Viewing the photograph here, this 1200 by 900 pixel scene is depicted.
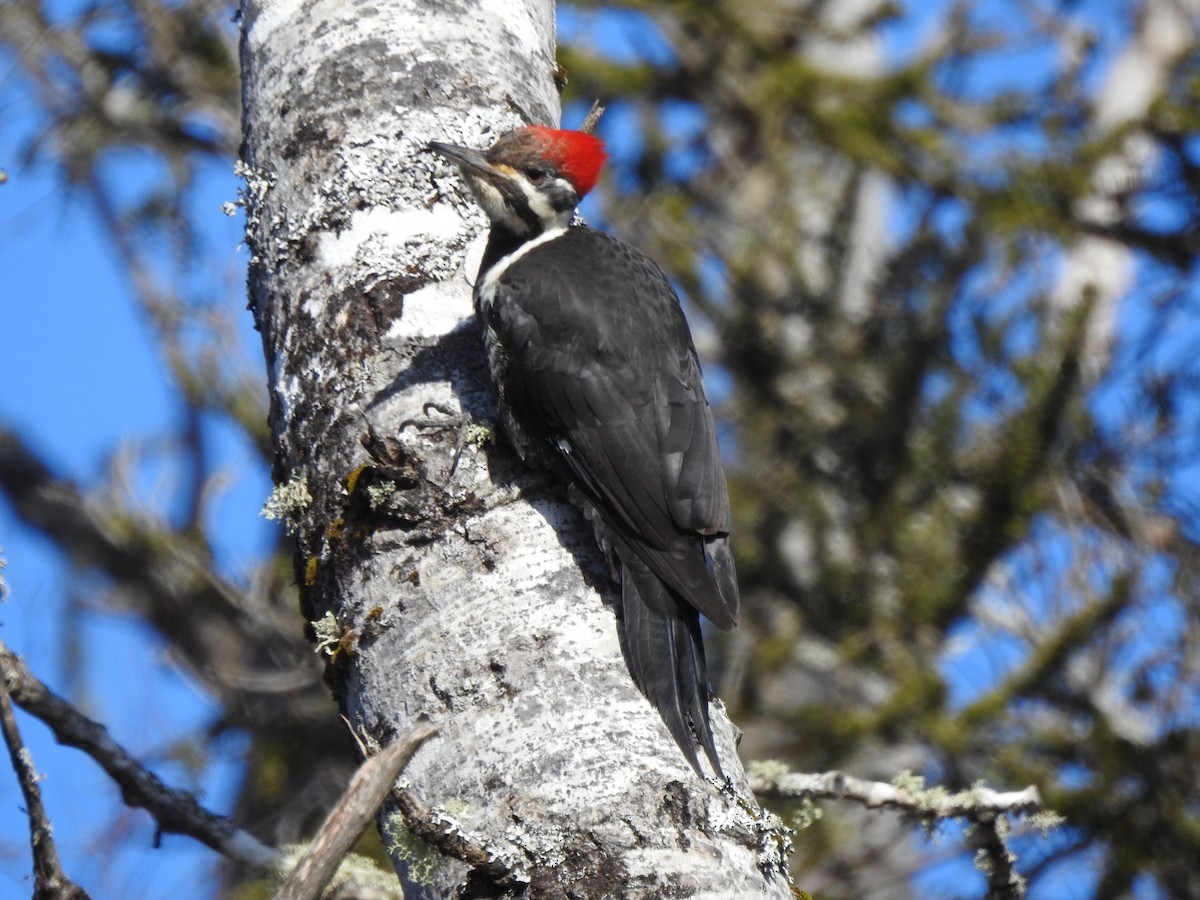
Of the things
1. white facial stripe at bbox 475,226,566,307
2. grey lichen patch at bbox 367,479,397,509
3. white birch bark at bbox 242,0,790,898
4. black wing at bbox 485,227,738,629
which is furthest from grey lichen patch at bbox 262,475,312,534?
white facial stripe at bbox 475,226,566,307

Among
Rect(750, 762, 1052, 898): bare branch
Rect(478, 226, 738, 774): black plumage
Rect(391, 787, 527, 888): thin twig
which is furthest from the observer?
Rect(750, 762, 1052, 898): bare branch

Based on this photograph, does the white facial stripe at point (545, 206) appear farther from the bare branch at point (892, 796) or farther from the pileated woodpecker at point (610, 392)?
the bare branch at point (892, 796)

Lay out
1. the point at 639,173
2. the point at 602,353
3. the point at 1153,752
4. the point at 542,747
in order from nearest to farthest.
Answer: the point at 542,747 < the point at 602,353 < the point at 1153,752 < the point at 639,173

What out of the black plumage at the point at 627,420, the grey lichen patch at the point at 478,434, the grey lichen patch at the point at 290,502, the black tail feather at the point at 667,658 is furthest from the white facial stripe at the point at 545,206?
the black tail feather at the point at 667,658

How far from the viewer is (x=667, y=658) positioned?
214cm

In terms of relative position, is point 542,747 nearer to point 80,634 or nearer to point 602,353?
point 602,353

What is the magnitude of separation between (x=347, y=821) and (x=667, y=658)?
669 mm

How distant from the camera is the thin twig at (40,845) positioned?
194 centimetres

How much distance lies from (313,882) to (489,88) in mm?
1843

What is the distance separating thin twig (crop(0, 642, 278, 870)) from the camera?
229 cm

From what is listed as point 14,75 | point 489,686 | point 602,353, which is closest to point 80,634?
point 14,75

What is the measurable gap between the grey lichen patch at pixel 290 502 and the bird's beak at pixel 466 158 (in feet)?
2.37

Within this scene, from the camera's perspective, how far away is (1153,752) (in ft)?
13.5

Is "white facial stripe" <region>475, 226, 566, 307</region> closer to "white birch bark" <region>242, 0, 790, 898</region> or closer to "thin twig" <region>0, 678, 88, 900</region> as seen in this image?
"white birch bark" <region>242, 0, 790, 898</region>
